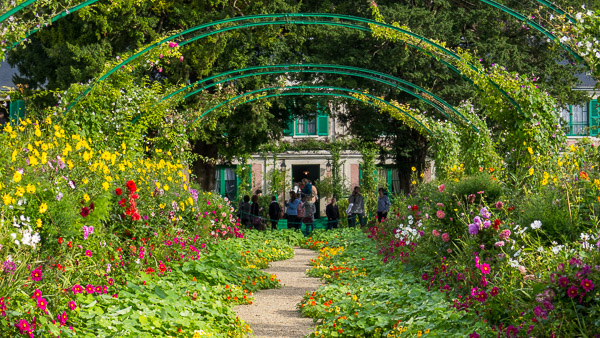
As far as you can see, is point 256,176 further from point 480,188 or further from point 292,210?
point 480,188

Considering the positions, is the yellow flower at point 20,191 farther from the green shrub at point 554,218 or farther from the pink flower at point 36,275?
the green shrub at point 554,218

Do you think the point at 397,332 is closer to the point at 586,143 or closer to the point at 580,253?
the point at 580,253

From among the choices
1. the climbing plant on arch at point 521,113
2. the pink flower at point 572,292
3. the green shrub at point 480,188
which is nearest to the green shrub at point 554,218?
the green shrub at point 480,188

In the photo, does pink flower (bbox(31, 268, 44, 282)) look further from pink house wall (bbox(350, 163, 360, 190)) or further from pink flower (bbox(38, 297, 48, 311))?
pink house wall (bbox(350, 163, 360, 190))

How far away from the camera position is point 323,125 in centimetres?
2855

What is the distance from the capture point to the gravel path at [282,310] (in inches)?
233

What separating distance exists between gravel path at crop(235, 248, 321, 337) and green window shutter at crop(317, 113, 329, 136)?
18691 millimetres

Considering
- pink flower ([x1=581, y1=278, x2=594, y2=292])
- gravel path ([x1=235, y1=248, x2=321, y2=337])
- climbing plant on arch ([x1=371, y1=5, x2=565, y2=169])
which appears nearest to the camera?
pink flower ([x1=581, y1=278, x2=594, y2=292])

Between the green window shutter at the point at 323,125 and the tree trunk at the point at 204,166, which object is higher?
the green window shutter at the point at 323,125

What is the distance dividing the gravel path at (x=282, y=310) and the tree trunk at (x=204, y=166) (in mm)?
9146

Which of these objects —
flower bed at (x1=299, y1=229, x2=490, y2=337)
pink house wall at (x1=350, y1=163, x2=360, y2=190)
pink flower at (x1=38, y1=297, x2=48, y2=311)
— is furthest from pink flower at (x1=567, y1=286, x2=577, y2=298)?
pink house wall at (x1=350, y1=163, x2=360, y2=190)

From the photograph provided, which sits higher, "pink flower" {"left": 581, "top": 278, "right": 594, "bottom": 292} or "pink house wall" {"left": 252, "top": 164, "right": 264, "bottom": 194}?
"pink house wall" {"left": 252, "top": 164, "right": 264, "bottom": 194}

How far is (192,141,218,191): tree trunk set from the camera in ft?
61.7

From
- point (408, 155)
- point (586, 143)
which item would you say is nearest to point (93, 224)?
point (586, 143)
